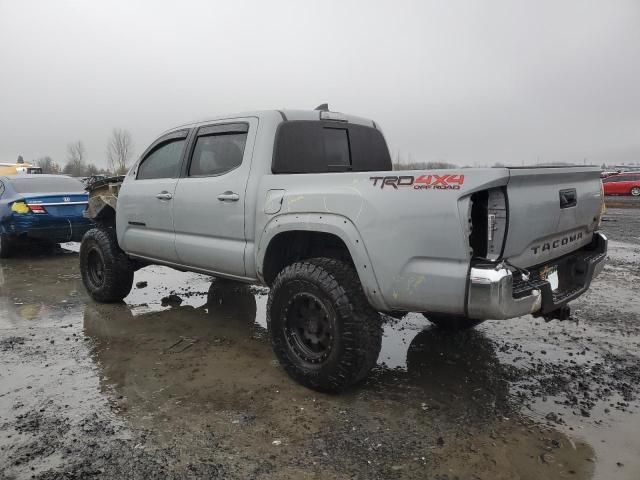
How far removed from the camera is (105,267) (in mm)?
5316

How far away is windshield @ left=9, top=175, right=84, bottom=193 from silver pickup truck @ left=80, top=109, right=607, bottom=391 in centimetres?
506

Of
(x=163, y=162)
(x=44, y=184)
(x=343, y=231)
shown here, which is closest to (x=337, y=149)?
(x=343, y=231)

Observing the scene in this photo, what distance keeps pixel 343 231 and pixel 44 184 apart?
7981 millimetres

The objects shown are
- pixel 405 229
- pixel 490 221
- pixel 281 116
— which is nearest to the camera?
pixel 490 221

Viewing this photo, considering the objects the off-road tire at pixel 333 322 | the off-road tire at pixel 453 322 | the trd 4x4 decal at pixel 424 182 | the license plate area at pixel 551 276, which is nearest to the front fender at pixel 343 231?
the off-road tire at pixel 333 322

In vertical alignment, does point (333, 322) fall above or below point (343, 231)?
below

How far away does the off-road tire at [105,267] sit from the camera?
17.4 ft

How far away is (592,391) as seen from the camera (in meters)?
3.28

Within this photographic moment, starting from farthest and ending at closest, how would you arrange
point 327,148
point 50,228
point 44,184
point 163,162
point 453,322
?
point 44,184 → point 50,228 → point 163,162 → point 453,322 → point 327,148

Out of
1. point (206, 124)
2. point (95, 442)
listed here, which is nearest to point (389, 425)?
point (95, 442)

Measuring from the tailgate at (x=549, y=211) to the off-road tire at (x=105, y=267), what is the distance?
13.8 ft

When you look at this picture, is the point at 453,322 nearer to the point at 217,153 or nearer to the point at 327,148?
the point at 327,148

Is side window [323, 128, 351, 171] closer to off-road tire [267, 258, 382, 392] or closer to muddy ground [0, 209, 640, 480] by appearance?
off-road tire [267, 258, 382, 392]

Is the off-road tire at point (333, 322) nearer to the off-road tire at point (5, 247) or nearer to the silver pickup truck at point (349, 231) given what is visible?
the silver pickup truck at point (349, 231)
